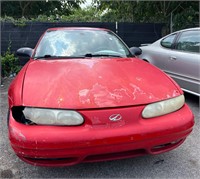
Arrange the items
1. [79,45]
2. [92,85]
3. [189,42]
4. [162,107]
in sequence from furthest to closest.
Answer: [189,42], [79,45], [92,85], [162,107]

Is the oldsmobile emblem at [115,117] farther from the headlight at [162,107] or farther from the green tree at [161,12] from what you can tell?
the green tree at [161,12]

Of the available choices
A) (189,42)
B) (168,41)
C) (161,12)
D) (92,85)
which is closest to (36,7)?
(161,12)

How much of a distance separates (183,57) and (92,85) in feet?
8.19

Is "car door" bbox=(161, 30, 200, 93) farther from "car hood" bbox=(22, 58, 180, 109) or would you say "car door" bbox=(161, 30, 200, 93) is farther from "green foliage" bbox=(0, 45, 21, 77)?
"green foliage" bbox=(0, 45, 21, 77)

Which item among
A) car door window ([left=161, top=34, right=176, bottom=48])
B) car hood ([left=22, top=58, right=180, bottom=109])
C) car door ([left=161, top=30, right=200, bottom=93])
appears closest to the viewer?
car hood ([left=22, top=58, right=180, bottom=109])

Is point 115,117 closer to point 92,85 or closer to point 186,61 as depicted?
point 92,85

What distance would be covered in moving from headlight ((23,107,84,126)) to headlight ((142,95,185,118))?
1.82 feet

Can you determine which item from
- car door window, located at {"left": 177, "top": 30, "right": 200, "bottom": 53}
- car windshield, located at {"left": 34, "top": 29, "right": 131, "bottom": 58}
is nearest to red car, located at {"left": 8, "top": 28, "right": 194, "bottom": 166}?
car windshield, located at {"left": 34, "top": 29, "right": 131, "bottom": 58}

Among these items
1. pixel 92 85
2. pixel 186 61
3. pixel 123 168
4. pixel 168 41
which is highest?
pixel 92 85

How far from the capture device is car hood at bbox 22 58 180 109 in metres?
2.02

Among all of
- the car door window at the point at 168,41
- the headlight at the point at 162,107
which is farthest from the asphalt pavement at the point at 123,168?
the car door window at the point at 168,41

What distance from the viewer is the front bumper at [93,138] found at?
1.87 m

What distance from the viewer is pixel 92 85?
2242mm

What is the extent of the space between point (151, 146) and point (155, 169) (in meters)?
0.43
